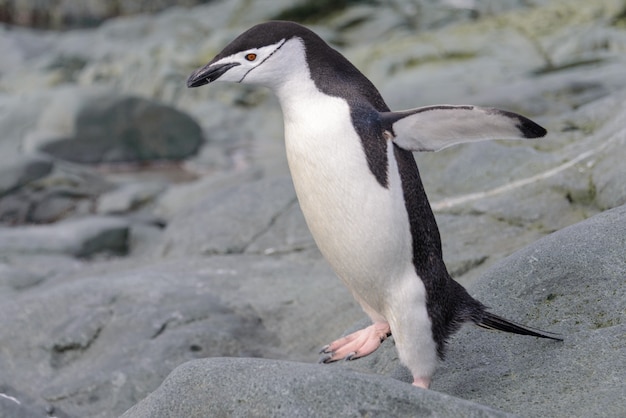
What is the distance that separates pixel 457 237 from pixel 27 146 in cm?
728

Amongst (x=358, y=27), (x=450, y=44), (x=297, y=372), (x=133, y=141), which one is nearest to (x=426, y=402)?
(x=297, y=372)

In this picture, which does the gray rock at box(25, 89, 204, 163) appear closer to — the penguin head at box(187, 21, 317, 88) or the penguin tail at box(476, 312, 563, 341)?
the penguin head at box(187, 21, 317, 88)

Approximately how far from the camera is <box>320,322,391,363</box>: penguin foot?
8.95 feet

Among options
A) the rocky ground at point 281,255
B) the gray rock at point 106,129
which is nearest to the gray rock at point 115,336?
the rocky ground at point 281,255

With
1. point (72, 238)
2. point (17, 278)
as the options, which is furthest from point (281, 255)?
point (72, 238)

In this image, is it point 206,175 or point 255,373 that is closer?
point 255,373

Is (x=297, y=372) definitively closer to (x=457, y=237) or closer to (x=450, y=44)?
(x=457, y=237)

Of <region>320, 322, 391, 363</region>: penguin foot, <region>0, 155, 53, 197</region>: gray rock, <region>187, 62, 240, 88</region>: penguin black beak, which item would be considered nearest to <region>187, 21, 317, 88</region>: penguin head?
<region>187, 62, 240, 88</region>: penguin black beak

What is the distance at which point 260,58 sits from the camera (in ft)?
8.55

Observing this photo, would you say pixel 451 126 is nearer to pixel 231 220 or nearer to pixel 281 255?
pixel 281 255

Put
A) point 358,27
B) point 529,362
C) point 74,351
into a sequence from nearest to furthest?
1. point 529,362
2. point 74,351
3. point 358,27

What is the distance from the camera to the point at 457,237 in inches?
179

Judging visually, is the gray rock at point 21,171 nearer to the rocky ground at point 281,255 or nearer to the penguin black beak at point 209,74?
the rocky ground at point 281,255

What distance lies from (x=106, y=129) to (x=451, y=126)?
29.3 feet
